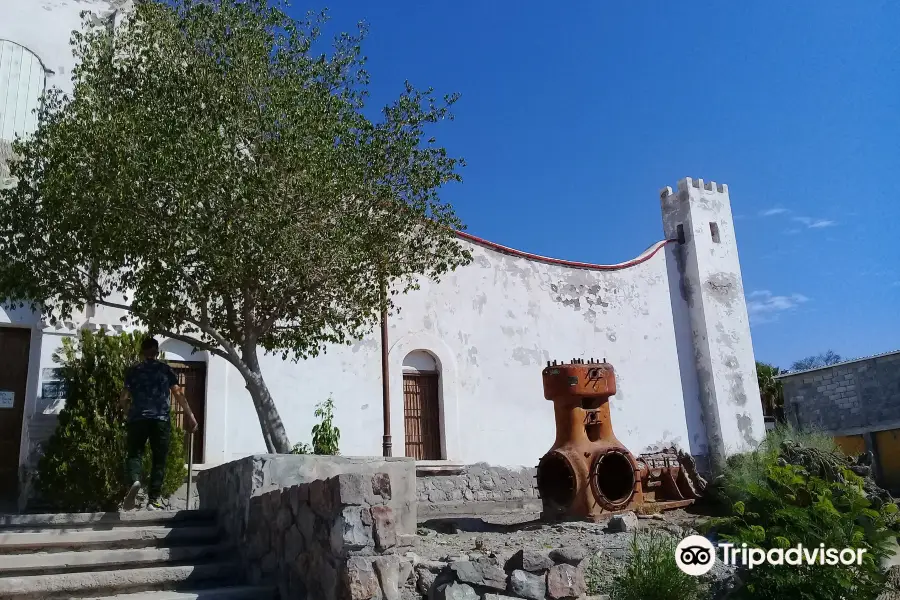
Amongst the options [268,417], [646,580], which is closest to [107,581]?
[268,417]

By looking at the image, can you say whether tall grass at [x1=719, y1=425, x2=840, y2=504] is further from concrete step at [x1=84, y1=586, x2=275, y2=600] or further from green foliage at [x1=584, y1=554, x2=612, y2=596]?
concrete step at [x1=84, y1=586, x2=275, y2=600]

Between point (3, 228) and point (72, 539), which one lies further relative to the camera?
point (3, 228)

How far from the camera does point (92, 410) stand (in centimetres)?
930

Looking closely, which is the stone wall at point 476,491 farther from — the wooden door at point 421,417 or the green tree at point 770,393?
the green tree at point 770,393

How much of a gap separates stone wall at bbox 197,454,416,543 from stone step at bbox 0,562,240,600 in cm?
53

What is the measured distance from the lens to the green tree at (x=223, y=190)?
295 inches

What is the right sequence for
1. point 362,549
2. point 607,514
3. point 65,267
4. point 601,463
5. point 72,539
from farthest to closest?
point 601,463 → point 607,514 → point 65,267 → point 72,539 → point 362,549

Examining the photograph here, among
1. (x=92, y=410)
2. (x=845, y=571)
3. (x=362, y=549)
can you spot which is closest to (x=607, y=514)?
(x=845, y=571)

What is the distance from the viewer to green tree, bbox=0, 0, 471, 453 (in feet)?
24.6

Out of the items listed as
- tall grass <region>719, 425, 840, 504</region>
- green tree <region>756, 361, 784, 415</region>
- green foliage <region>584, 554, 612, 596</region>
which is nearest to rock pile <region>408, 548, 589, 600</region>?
green foliage <region>584, 554, 612, 596</region>

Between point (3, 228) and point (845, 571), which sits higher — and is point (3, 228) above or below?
above

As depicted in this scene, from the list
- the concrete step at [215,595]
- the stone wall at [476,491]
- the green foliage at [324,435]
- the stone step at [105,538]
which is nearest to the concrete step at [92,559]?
the stone step at [105,538]

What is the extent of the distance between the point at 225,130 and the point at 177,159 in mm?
688

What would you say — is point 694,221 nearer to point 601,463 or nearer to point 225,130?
point 601,463
